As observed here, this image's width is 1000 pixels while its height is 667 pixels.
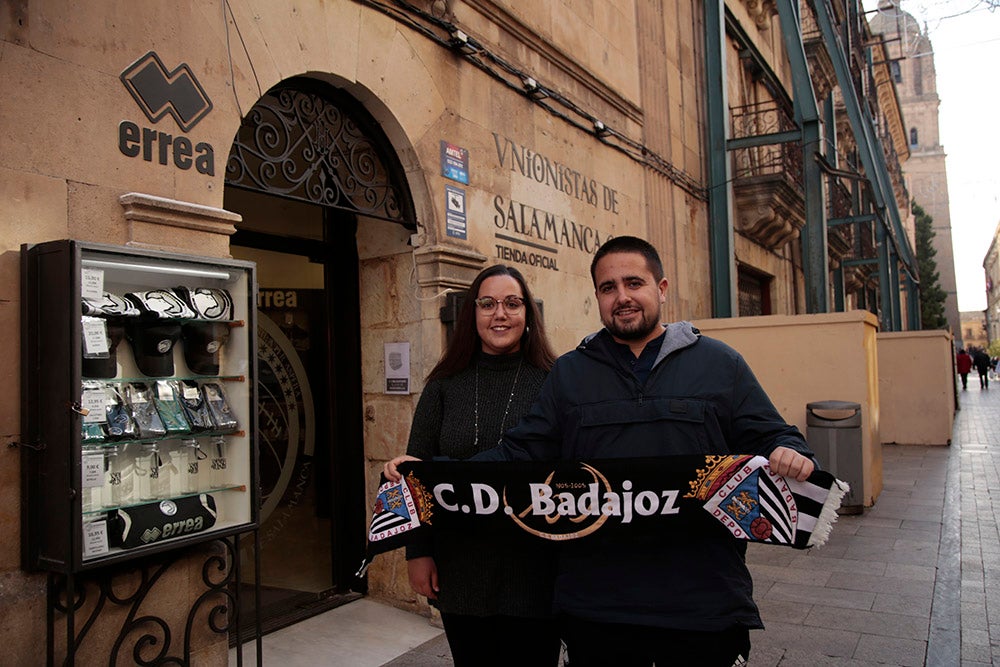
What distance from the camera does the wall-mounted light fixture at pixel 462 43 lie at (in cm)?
554

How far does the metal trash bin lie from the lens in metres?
7.80

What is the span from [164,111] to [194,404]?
4.18ft

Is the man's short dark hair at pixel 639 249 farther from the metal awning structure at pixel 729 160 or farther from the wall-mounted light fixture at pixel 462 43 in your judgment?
the metal awning structure at pixel 729 160

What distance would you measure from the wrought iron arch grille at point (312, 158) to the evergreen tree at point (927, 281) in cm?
5914

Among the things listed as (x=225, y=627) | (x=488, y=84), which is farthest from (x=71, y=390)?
(x=488, y=84)

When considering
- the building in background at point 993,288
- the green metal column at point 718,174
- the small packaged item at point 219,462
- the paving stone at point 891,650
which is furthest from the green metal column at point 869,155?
the building in background at point 993,288

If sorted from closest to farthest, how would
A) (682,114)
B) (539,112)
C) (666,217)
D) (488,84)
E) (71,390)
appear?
(71,390) → (488,84) → (539,112) → (666,217) → (682,114)

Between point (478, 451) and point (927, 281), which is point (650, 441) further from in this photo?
point (927, 281)

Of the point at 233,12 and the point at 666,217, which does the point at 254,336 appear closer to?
the point at 233,12

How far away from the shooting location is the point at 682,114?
10672mm

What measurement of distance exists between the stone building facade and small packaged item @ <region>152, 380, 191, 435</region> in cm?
55

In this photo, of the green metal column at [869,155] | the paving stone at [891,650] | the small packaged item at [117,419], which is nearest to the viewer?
the small packaged item at [117,419]

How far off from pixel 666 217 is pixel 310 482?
5.98m

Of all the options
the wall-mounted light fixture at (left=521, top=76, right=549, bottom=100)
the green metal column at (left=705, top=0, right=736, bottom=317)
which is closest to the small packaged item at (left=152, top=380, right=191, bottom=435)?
the wall-mounted light fixture at (left=521, top=76, right=549, bottom=100)
